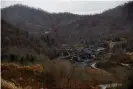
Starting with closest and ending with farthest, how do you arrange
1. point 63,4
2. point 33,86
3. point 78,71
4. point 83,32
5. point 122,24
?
point 33,86, point 78,71, point 63,4, point 83,32, point 122,24

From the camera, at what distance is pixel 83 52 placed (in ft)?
21.2

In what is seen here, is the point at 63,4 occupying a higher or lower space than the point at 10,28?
higher

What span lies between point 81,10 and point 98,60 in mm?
1643

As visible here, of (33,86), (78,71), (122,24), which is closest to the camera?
(33,86)

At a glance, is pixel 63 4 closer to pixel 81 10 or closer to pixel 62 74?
pixel 81 10

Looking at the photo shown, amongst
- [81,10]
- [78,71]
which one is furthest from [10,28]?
[81,10]

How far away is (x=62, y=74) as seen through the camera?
5.71m

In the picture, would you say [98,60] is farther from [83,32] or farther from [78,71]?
[83,32]

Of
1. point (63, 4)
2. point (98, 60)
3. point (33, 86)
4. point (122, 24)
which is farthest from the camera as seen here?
point (122, 24)

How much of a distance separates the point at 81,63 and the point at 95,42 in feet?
4.18

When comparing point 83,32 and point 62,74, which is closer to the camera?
point 62,74

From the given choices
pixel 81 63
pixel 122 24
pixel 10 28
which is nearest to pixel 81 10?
pixel 81 63

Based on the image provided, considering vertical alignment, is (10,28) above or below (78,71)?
above

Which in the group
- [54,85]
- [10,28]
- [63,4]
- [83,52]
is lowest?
[54,85]
